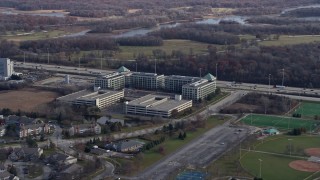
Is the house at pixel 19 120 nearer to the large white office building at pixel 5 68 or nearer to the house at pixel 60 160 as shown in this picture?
the house at pixel 60 160

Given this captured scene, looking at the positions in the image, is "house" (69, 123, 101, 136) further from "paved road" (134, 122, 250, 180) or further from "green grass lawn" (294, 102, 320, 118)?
"green grass lawn" (294, 102, 320, 118)

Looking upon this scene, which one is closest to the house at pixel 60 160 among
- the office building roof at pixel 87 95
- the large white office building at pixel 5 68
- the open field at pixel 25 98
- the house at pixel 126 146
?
the house at pixel 126 146

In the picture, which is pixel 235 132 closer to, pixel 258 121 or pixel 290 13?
pixel 258 121

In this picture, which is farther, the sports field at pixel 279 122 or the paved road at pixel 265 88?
the paved road at pixel 265 88

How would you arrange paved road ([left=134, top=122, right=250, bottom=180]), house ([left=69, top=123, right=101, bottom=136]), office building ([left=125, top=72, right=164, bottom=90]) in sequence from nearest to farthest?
paved road ([left=134, top=122, right=250, bottom=180])
house ([left=69, top=123, right=101, bottom=136])
office building ([left=125, top=72, right=164, bottom=90])

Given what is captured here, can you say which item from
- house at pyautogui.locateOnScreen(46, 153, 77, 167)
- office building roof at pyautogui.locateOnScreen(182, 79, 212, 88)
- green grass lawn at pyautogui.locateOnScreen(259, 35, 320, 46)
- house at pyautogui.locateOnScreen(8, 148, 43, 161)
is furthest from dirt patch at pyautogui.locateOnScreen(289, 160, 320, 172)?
green grass lawn at pyautogui.locateOnScreen(259, 35, 320, 46)

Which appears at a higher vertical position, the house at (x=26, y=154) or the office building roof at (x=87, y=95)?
the office building roof at (x=87, y=95)
